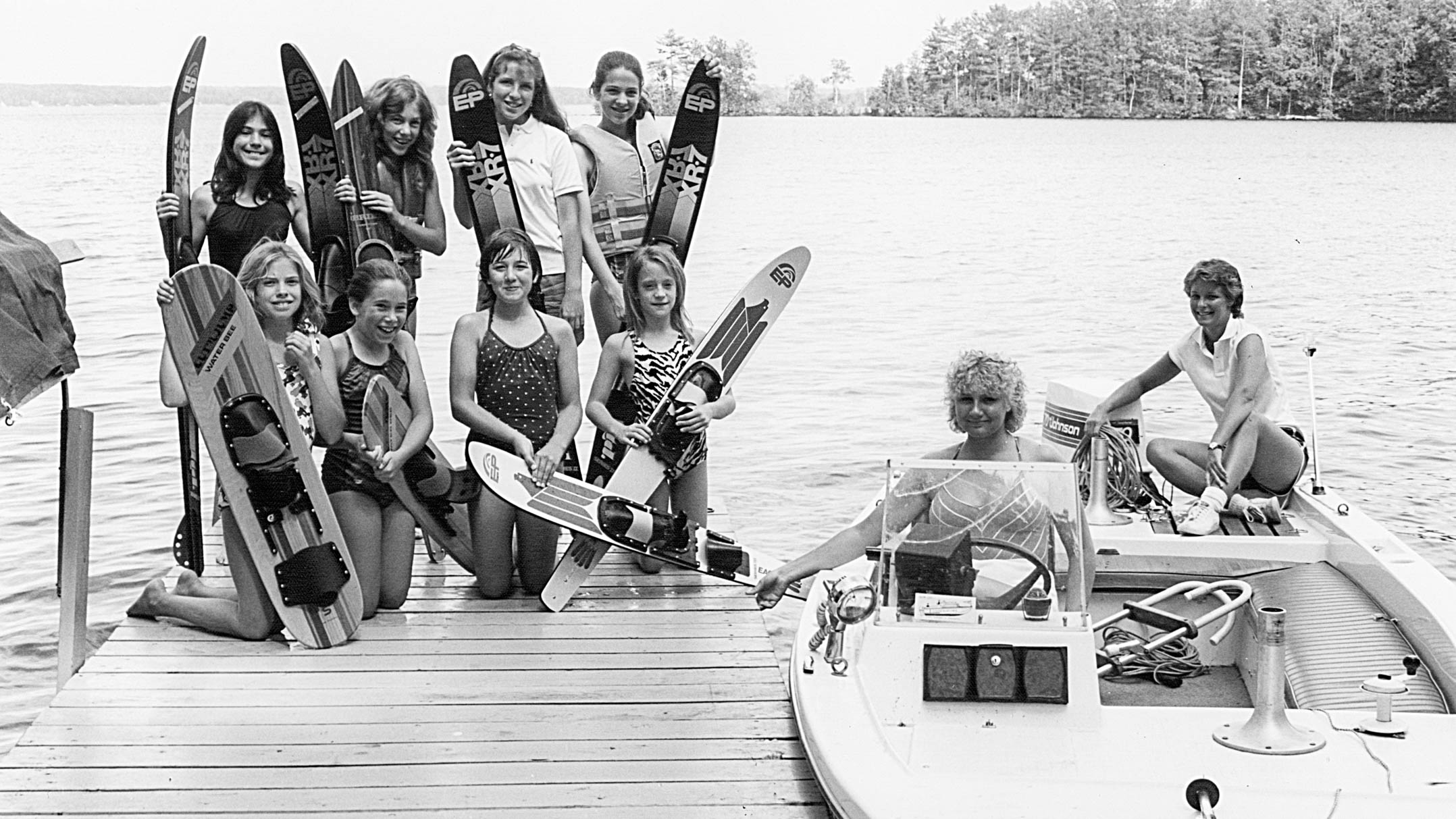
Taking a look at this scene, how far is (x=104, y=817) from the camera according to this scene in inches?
140

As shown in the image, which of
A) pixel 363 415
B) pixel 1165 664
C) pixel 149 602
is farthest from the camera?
pixel 149 602

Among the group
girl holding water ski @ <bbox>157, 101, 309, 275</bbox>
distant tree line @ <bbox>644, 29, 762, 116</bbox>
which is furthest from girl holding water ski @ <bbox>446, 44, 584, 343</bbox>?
distant tree line @ <bbox>644, 29, 762, 116</bbox>

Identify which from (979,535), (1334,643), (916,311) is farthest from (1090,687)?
(916,311)

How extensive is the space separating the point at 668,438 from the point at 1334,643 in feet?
6.55

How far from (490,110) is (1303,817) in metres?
3.53

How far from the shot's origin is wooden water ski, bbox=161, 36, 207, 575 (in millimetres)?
5025

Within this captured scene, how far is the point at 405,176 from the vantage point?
18.0 feet

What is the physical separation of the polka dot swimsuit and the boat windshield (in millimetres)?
1297

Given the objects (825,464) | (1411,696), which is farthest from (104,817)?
(825,464)

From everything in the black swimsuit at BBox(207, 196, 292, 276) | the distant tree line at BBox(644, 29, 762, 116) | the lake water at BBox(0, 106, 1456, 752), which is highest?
the distant tree line at BBox(644, 29, 762, 116)

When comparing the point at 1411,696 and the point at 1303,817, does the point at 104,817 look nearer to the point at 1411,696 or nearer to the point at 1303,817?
the point at 1303,817

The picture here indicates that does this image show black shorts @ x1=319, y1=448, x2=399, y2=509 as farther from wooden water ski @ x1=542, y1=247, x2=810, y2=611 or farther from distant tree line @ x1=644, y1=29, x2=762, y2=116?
distant tree line @ x1=644, y1=29, x2=762, y2=116

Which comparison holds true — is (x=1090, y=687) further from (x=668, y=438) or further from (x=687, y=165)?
(x=687, y=165)

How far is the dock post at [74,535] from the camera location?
4777mm
